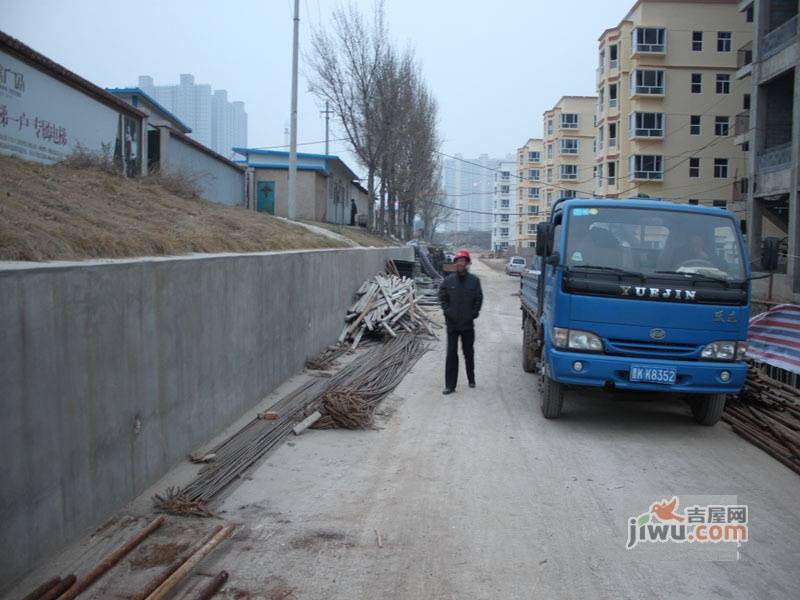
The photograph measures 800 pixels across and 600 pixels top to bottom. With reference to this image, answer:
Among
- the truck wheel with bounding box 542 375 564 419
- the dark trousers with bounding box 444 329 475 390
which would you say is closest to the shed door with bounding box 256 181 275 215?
the dark trousers with bounding box 444 329 475 390

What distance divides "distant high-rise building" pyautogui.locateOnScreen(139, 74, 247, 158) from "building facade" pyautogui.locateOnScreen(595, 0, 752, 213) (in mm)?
35738

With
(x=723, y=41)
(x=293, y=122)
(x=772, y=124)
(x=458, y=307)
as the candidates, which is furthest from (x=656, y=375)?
(x=723, y=41)

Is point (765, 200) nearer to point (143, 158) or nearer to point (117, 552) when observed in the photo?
point (143, 158)

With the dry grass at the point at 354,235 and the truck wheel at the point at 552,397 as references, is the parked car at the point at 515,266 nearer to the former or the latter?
the dry grass at the point at 354,235

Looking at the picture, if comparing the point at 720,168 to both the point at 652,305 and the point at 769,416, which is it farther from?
the point at 652,305

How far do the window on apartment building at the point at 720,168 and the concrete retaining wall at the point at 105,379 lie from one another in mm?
44745

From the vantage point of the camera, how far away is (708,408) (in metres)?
8.06

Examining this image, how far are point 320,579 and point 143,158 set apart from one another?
13.2 m

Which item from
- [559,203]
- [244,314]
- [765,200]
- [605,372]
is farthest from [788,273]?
[244,314]

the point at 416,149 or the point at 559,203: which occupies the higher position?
the point at 416,149

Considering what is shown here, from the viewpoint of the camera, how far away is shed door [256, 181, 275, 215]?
3353cm

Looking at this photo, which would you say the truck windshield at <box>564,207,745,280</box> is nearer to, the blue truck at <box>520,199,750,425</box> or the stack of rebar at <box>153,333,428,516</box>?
the blue truck at <box>520,199,750,425</box>

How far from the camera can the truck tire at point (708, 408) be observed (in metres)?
7.99

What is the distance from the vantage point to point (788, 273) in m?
25.5
